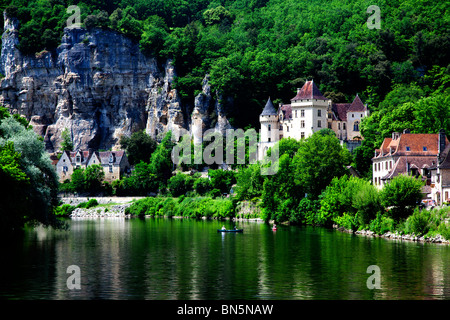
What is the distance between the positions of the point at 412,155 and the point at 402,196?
14651 mm

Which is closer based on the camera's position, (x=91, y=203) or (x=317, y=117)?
(x=317, y=117)

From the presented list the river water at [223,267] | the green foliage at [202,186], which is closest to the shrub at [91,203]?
the green foliage at [202,186]

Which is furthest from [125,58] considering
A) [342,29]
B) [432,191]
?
[432,191]

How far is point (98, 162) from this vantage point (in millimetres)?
111812

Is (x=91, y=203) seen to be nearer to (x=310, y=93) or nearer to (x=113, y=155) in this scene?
(x=113, y=155)

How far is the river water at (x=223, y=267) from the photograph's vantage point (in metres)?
28.2

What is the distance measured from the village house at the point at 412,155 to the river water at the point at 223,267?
12.3 meters

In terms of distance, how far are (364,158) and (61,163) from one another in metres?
55.6

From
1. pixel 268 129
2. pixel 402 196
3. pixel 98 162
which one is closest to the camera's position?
pixel 402 196

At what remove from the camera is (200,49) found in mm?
121375

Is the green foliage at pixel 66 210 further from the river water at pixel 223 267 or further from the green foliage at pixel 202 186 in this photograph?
the river water at pixel 223 267

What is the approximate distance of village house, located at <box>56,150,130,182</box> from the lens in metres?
110

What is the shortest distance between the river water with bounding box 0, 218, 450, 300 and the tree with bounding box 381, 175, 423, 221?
10.7 feet

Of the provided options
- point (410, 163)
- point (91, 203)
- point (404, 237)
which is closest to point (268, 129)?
point (91, 203)
